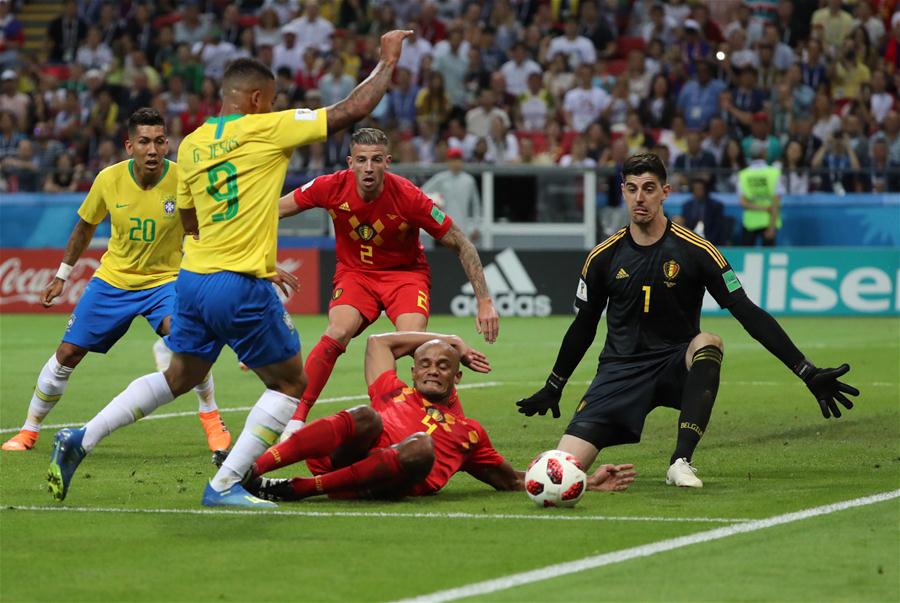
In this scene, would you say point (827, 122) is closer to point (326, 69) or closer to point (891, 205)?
point (891, 205)

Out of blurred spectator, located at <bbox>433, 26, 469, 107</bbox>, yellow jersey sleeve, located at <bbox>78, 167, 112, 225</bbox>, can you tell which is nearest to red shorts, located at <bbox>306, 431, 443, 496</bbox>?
yellow jersey sleeve, located at <bbox>78, 167, 112, 225</bbox>

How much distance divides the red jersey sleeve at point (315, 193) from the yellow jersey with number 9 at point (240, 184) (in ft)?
9.90

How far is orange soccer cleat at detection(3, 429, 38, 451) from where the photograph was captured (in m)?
10.9

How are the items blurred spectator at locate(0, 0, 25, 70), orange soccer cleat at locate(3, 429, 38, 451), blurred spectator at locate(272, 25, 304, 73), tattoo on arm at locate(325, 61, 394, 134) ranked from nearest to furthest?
tattoo on arm at locate(325, 61, 394, 134) → orange soccer cleat at locate(3, 429, 38, 451) → blurred spectator at locate(272, 25, 304, 73) → blurred spectator at locate(0, 0, 25, 70)

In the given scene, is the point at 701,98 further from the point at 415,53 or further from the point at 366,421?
the point at 366,421

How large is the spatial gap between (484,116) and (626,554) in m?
19.7

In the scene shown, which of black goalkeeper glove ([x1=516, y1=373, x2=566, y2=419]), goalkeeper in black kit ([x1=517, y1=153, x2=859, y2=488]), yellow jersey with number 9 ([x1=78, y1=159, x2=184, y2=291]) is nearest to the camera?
goalkeeper in black kit ([x1=517, y1=153, x2=859, y2=488])

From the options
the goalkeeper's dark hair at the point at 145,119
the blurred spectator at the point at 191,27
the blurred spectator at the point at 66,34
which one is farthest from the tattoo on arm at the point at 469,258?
the blurred spectator at the point at 66,34

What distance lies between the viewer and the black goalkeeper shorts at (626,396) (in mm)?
9195

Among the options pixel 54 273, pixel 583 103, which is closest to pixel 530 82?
pixel 583 103

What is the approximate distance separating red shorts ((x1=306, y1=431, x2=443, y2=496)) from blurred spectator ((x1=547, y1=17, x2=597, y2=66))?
1970 centimetres

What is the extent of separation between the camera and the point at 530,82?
1050 inches

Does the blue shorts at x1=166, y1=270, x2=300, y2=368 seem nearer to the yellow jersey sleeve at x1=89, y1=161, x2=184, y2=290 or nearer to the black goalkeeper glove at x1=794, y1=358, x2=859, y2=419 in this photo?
the black goalkeeper glove at x1=794, y1=358, x2=859, y2=419

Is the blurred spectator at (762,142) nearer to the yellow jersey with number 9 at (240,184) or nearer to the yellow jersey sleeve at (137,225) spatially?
the yellow jersey sleeve at (137,225)
